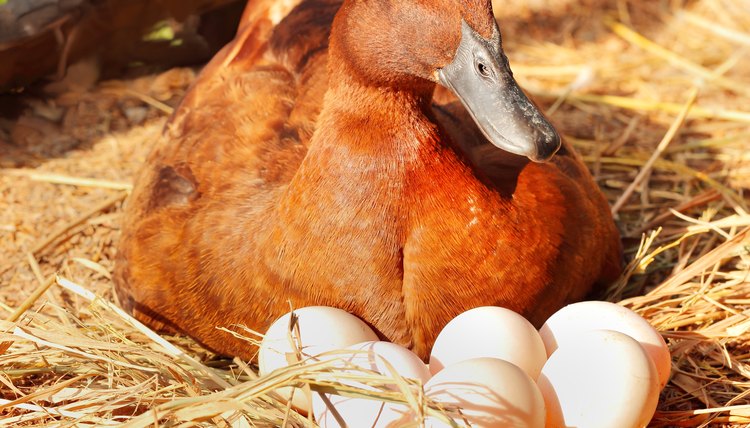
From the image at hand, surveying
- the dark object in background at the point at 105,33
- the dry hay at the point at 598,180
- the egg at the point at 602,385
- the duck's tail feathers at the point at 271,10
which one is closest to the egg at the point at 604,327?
the egg at the point at 602,385

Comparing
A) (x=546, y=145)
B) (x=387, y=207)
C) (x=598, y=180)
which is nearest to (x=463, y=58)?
(x=546, y=145)

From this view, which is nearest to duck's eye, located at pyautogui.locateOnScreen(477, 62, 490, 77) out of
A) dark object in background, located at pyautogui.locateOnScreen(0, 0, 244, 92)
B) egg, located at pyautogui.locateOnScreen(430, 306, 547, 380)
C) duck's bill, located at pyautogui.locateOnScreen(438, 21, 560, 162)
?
duck's bill, located at pyautogui.locateOnScreen(438, 21, 560, 162)

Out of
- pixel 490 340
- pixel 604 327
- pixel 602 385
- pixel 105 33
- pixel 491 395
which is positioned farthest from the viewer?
pixel 105 33

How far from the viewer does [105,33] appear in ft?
13.1

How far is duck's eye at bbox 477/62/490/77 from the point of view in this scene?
7.07ft

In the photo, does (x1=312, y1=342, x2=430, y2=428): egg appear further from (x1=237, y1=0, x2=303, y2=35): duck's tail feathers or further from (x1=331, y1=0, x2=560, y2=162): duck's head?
(x1=237, y1=0, x2=303, y2=35): duck's tail feathers

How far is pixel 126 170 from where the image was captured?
12.0 ft

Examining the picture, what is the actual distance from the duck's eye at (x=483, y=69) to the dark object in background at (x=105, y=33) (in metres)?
2.09

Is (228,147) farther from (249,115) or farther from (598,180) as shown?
(598,180)

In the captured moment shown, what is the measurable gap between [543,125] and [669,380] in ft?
2.68

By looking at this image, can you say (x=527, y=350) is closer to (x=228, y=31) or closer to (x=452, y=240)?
(x=452, y=240)

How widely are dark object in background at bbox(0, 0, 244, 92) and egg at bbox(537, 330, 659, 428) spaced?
2446 mm

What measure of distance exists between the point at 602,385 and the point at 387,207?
2.04 ft

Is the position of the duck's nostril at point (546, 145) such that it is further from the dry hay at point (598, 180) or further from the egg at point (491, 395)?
the dry hay at point (598, 180)
